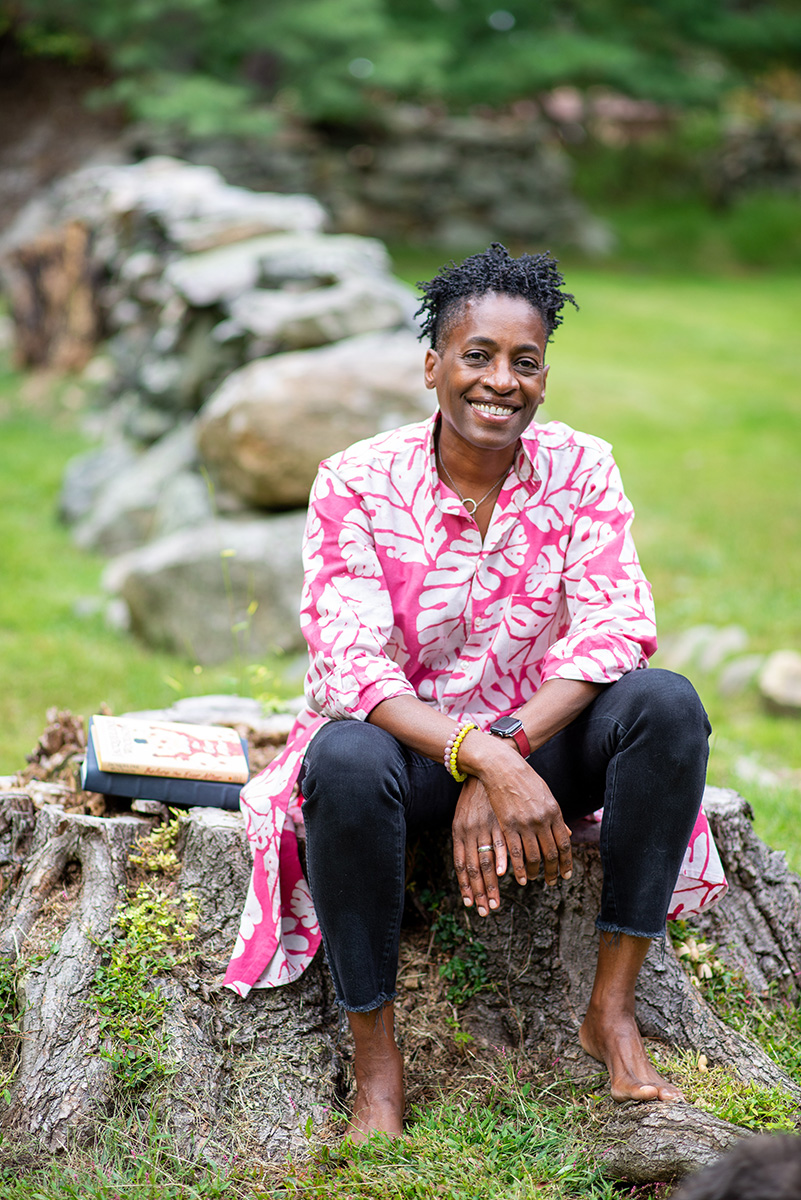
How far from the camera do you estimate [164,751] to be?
2855mm

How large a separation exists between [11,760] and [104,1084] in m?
2.14

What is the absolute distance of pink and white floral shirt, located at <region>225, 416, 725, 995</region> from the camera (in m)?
2.57

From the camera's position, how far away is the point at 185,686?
199 inches

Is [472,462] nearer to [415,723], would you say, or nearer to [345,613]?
[345,613]

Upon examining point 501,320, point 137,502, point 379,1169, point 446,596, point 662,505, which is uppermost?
point 501,320

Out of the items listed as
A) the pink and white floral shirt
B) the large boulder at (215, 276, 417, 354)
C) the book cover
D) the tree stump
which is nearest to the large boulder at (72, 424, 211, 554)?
the large boulder at (215, 276, 417, 354)

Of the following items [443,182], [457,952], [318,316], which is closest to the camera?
[457,952]

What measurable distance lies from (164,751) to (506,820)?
0.94m

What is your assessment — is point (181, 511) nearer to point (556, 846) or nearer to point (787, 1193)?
point (556, 846)

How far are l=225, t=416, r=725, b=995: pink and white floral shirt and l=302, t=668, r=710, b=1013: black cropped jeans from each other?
17 centimetres

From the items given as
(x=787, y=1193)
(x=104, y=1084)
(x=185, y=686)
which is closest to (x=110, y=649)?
(x=185, y=686)

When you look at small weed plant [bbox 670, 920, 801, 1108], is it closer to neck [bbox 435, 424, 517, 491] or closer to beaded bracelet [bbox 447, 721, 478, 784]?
beaded bracelet [bbox 447, 721, 478, 784]

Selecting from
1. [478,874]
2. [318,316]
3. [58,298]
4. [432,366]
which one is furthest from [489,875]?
[58,298]

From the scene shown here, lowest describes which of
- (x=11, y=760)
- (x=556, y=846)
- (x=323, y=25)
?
(x=11, y=760)
